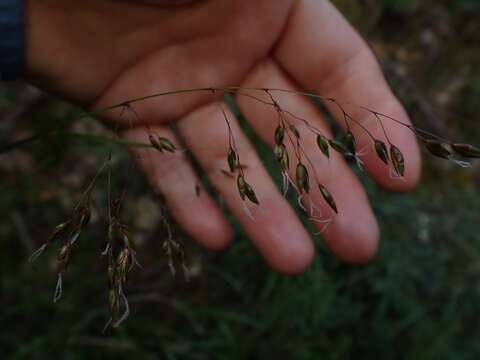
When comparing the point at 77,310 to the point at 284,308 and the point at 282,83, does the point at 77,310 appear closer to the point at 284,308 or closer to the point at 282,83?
the point at 284,308

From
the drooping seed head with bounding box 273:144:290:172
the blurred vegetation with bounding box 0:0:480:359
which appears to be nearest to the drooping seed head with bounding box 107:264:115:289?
the drooping seed head with bounding box 273:144:290:172

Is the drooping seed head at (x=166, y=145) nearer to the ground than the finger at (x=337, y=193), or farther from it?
farther from it

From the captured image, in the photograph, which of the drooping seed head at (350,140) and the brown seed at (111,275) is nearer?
the brown seed at (111,275)

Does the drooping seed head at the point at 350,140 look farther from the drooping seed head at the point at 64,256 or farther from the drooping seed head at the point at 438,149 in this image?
the drooping seed head at the point at 64,256

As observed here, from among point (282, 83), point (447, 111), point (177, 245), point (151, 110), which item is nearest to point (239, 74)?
point (282, 83)

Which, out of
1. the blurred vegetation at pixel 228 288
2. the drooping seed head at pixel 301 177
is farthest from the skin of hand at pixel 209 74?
the drooping seed head at pixel 301 177

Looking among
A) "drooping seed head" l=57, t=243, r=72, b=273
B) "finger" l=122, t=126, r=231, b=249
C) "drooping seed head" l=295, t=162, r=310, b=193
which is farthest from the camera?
"finger" l=122, t=126, r=231, b=249

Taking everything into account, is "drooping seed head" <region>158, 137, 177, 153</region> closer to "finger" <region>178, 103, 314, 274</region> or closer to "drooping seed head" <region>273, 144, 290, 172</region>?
"drooping seed head" <region>273, 144, 290, 172</region>

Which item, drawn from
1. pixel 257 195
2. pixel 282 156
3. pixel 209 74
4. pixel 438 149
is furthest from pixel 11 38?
pixel 438 149

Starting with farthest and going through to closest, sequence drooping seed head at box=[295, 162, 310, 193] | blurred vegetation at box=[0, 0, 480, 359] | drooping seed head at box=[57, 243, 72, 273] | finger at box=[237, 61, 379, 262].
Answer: blurred vegetation at box=[0, 0, 480, 359], finger at box=[237, 61, 379, 262], drooping seed head at box=[295, 162, 310, 193], drooping seed head at box=[57, 243, 72, 273]
